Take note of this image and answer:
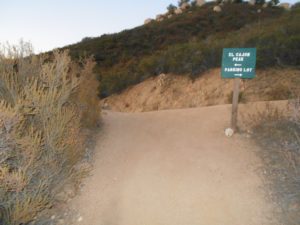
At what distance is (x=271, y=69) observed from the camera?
1290 centimetres

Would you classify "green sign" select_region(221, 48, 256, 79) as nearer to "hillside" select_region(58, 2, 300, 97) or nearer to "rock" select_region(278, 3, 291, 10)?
"hillside" select_region(58, 2, 300, 97)

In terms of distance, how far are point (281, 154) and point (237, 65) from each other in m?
2.41

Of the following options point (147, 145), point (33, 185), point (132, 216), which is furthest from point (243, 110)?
point (33, 185)

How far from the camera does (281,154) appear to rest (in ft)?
22.3

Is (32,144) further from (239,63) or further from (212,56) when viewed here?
(212,56)

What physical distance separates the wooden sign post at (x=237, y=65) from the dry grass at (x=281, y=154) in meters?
0.75

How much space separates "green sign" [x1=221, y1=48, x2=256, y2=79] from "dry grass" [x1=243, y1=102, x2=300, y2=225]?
117 centimetres

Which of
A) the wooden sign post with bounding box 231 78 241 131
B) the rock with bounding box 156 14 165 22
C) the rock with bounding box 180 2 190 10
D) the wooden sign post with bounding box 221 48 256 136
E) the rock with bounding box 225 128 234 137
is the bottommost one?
the rock with bounding box 225 128 234 137

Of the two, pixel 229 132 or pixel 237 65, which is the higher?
pixel 237 65

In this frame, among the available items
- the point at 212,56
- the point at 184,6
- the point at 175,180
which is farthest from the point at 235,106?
the point at 184,6

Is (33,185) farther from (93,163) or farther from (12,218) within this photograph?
(93,163)

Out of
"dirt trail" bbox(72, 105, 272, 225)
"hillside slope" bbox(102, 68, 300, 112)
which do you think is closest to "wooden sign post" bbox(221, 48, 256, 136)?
"dirt trail" bbox(72, 105, 272, 225)

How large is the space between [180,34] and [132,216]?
87.9 ft

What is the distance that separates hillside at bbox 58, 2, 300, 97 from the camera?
13969 millimetres
